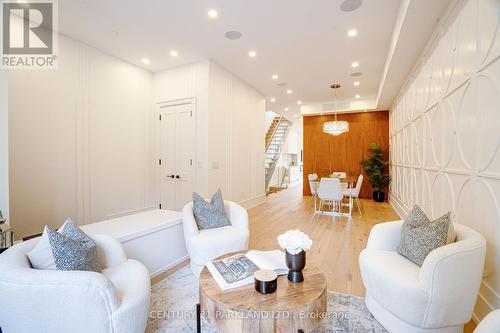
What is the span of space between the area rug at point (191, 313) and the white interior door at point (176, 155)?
2.82 m

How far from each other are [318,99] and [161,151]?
540 centimetres

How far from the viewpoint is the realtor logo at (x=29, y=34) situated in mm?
3213

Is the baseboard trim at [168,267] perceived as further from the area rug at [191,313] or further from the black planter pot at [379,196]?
the black planter pot at [379,196]

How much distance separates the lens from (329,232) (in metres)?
4.28

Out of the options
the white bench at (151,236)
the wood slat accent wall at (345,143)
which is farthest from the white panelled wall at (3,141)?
the wood slat accent wall at (345,143)

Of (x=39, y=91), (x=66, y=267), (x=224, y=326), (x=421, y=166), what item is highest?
(x=39, y=91)

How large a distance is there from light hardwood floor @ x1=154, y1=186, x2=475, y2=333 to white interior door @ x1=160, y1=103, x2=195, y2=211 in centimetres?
169

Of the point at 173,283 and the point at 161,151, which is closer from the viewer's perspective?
the point at 173,283

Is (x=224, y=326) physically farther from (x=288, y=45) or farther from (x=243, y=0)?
(x=288, y=45)

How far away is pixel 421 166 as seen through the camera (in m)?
3.73

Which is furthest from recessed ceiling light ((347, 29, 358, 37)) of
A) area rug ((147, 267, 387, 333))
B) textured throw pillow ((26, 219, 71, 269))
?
textured throw pillow ((26, 219, 71, 269))

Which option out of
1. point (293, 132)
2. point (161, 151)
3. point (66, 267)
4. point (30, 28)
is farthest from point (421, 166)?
point (293, 132)

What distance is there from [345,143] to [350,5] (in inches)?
228

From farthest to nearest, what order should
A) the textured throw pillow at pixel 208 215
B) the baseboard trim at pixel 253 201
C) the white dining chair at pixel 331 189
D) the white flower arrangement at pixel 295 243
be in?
the baseboard trim at pixel 253 201 → the white dining chair at pixel 331 189 → the textured throw pillow at pixel 208 215 → the white flower arrangement at pixel 295 243
